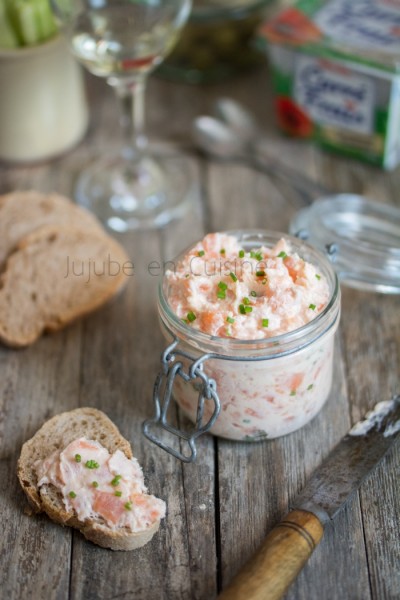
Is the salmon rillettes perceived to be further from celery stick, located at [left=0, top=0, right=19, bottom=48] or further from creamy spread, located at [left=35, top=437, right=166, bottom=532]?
celery stick, located at [left=0, top=0, right=19, bottom=48]

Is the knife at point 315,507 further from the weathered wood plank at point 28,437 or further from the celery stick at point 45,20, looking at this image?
the celery stick at point 45,20

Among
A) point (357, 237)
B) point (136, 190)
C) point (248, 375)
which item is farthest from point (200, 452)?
point (136, 190)

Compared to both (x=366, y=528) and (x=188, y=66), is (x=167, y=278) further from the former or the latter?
(x=188, y=66)

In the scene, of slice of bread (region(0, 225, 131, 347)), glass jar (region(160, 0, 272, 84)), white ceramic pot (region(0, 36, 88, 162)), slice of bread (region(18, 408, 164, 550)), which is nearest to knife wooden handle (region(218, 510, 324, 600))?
slice of bread (region(18, 408, 164, 550))

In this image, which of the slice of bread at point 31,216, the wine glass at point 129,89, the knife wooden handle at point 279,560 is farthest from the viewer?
the wine glass at point 129,89

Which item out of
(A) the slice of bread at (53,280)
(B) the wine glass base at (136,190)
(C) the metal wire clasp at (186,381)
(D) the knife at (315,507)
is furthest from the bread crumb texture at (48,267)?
(D) the knife at (315,507)

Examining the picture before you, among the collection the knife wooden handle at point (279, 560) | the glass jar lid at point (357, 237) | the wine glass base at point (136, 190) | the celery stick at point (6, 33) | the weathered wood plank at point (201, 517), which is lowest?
the weathered wood plank at point (201, 517)
